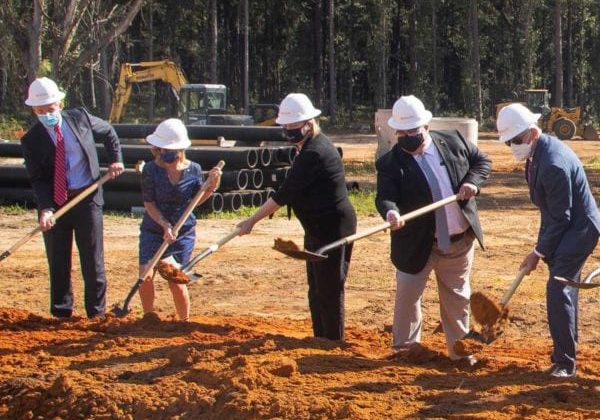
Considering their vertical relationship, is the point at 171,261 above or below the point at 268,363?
above

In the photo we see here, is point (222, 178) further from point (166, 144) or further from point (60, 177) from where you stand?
point (166, 144)

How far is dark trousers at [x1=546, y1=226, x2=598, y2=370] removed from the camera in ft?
20.7

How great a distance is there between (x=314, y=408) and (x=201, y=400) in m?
0.67

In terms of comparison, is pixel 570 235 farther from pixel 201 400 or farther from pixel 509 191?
pixel 509 191

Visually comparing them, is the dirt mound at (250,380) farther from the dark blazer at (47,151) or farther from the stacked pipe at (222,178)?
the stacked pipe at (222,178)

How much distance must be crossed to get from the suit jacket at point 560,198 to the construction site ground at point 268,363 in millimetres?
859

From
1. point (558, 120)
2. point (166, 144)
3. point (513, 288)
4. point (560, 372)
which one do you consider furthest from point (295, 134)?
point (558, 120)

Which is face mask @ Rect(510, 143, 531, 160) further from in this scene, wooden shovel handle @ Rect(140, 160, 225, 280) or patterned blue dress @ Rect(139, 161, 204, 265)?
patterned blue dress @ Rect(139, 161, 204, 265)

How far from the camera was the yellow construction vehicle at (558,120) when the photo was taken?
38.3m

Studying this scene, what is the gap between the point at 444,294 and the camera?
23.7 ft

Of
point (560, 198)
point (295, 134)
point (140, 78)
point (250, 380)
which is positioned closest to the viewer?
point (250, 380)

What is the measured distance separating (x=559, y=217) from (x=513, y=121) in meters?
0.67

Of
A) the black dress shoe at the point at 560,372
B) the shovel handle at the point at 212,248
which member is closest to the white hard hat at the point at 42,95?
the shovel handle at the point at 212,248

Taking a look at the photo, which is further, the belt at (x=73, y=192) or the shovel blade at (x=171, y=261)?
the belt at (x=73, y=192)
